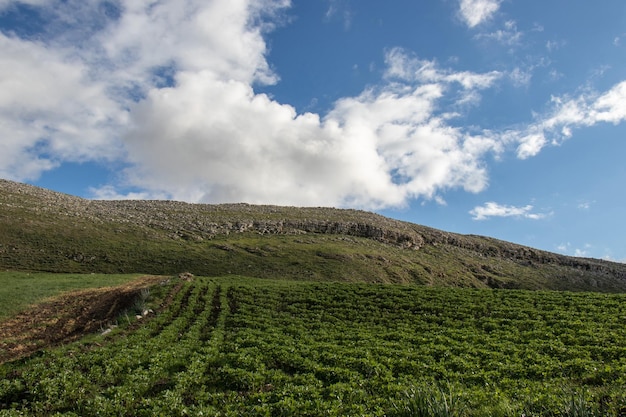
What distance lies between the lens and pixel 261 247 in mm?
93125

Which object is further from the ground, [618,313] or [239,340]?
[618,313]

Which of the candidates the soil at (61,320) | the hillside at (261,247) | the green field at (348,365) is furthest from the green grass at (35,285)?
the green field at (348,365)

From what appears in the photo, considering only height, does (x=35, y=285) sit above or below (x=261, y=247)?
below

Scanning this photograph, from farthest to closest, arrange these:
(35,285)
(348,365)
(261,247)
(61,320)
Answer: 1. (261,247)
2. (35,285)
3. (61,320)
4. (348,365)

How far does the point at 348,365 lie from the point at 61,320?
3098cm

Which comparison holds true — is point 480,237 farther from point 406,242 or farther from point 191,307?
point 191,307

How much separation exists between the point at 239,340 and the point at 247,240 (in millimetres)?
78746

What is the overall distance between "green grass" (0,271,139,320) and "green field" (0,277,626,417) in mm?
16794

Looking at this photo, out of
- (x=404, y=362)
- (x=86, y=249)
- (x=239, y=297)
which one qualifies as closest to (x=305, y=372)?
(x=404, y=362)

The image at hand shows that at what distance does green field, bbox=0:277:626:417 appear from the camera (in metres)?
13.3

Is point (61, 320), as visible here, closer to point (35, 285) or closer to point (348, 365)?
point (35, 285)

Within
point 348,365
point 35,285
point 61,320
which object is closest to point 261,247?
Result: point 35,285

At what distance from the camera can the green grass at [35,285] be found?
37.7m

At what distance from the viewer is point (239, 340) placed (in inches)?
969
